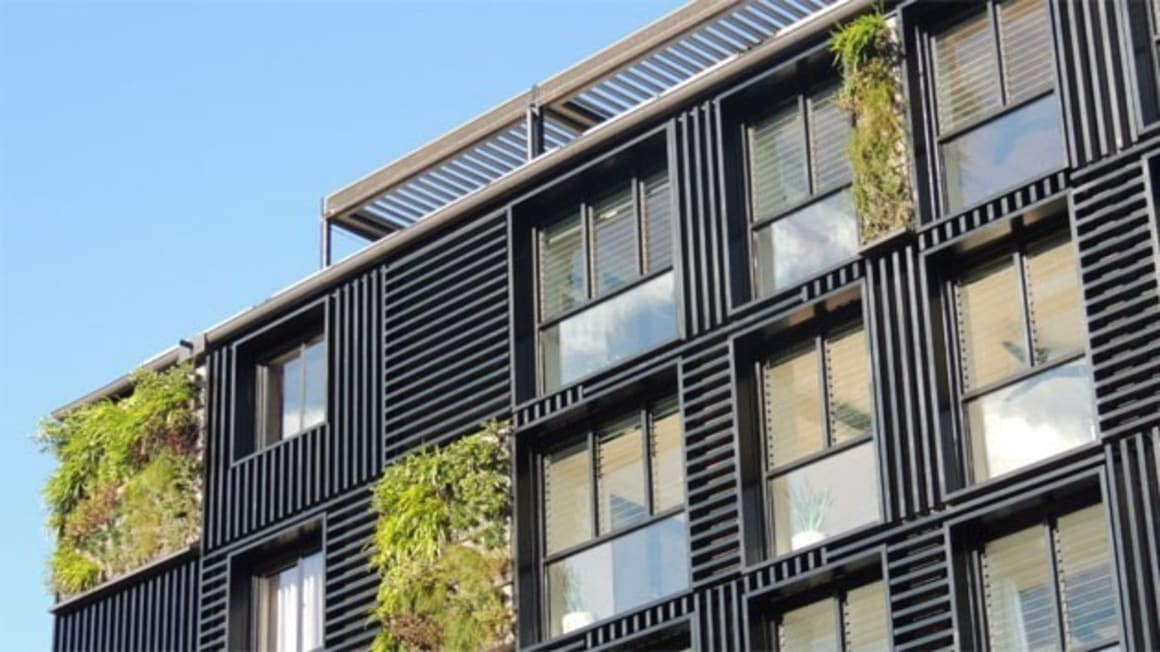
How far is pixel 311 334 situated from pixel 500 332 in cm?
390

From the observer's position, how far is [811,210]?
32.9 metres

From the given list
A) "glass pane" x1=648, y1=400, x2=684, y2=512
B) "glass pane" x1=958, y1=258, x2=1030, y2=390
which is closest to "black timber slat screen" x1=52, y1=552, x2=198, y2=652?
"glass pane" x1=648, y1=400, x2=684, y2=512

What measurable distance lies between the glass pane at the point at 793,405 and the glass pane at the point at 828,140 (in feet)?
6.30

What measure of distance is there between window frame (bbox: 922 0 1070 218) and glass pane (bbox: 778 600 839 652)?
4349mm

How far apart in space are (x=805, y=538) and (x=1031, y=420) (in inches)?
117

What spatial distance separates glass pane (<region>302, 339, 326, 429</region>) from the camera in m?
37.9

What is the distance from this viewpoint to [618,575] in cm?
3328

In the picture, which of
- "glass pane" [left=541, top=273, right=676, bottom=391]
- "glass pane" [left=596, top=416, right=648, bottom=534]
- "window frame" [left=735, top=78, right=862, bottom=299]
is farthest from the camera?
"glass pane" [left=541, top=273, right=676, bottom=391]

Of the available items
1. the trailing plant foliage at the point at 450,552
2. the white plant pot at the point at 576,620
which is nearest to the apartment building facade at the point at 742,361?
the white plant pot at the point at 576,620

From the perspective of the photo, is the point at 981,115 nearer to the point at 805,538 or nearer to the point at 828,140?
the point at 828,140

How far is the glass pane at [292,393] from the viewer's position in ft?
126

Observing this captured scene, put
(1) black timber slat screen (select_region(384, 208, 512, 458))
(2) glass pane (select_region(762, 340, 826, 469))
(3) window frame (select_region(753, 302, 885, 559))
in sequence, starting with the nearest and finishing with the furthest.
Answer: (3) window frame (select_region(753, 302, 885, 559))
(2) glass pane (select_region(762, 340, 826, 469))
(1) black timber slat screen (select_region(384, 208, 512, 458))

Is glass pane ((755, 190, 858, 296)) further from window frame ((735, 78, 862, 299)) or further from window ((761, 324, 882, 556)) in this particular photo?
window ((761, 324, 882, 556))

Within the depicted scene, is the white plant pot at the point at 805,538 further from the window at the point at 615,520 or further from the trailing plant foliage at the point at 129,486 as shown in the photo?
the trailing plant foliage at the point at 129,486
